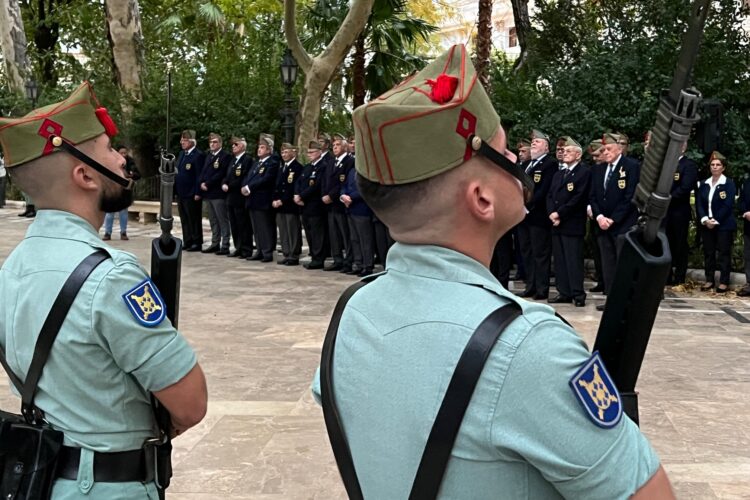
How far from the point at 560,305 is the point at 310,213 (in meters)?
4.55

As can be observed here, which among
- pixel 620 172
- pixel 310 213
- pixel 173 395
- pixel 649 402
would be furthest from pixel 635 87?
pixel 173 395

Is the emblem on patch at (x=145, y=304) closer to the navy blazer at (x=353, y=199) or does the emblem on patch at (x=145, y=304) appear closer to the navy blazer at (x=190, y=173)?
the navy blazer at (x=353, y=199)

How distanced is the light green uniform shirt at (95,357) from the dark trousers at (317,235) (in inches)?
425

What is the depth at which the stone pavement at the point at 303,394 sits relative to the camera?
15.2ft

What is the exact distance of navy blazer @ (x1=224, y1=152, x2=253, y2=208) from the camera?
1412 cm

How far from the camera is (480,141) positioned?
58.9 inches

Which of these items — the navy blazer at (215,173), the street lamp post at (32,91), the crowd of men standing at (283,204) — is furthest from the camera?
the street lamp post at (32,91)

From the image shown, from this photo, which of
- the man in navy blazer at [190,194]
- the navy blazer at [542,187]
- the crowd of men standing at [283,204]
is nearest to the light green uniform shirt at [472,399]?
the navy blazer at [542,187]

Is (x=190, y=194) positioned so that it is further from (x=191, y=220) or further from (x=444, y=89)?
(x=444, y=89)

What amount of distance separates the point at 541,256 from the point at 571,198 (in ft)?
2.85

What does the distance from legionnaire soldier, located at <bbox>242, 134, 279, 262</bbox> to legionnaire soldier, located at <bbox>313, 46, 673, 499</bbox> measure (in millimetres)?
12217

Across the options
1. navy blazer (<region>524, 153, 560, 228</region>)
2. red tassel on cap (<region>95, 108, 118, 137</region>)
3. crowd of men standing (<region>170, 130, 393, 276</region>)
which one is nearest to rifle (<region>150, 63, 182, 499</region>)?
red tassel on cap (<region>95, 108, 118, 137</region>)

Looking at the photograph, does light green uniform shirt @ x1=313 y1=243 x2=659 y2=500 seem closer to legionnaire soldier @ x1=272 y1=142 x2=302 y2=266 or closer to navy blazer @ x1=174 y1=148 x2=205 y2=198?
legionnaire soldier @ x1=272 y1=142 x2=302 y2=266

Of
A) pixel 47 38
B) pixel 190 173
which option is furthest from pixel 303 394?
pixel 47 38
